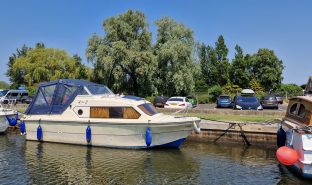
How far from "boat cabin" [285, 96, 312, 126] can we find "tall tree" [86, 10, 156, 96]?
98.0 ft

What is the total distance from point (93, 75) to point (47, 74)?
22.7 m

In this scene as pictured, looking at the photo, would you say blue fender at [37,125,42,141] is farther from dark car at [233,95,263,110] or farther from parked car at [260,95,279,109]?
parked car at [260,95,279,109]

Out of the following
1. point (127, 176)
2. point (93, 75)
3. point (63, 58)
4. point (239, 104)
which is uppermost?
point (63, 58)

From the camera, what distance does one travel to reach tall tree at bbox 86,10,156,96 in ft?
149

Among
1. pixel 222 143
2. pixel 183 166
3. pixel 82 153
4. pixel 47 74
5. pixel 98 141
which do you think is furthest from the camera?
pixel 47 74

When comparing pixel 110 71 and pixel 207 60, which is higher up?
pixel 207 60

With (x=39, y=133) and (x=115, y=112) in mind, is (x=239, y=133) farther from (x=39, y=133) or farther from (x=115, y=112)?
(x=39, y=133)

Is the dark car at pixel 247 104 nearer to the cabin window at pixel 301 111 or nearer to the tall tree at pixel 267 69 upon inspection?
the cabin window at pixel 301 111

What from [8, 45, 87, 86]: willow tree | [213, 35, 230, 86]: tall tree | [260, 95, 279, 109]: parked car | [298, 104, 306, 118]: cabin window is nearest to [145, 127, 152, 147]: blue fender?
[298, 104, 306, 118]: cabin window

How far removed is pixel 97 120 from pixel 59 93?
340 cm

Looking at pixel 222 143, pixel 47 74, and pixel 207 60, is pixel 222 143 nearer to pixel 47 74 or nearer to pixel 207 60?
pixel 47 74

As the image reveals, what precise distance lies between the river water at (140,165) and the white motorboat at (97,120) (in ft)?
1.67

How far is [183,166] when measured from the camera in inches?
609

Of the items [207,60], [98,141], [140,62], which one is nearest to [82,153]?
[98,141]
